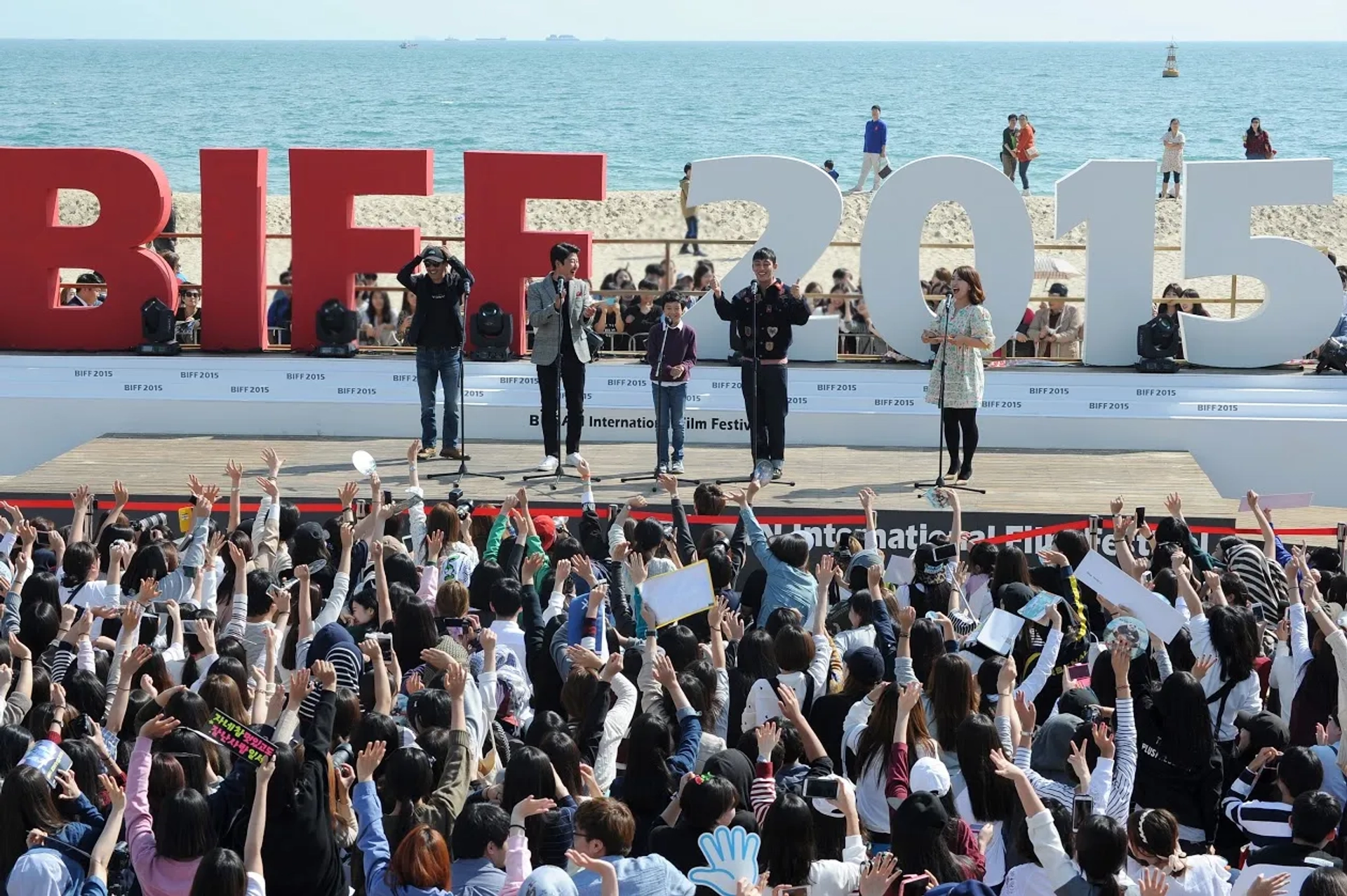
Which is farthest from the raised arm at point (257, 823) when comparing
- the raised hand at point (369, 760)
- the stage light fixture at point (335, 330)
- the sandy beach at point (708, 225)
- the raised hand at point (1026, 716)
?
the sandy beach at point (708, 225)

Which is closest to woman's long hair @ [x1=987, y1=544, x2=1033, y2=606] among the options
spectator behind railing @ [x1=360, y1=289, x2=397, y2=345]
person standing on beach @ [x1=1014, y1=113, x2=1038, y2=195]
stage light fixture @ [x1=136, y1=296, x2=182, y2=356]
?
stage light fixture @ [x1=136, y1=296, x2=182, y2=356]

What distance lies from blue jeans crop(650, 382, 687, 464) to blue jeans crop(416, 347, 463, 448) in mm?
1563

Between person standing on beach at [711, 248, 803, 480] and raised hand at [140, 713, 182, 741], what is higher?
person standing on beach at [711, 248, 803, 480]

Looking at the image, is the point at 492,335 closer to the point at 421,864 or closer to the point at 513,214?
the point at 513,214

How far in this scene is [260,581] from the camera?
8656 millimetres

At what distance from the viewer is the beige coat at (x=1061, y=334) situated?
18.4 meters

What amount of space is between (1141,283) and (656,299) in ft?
15.0

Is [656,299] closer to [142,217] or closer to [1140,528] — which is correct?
[142,217]

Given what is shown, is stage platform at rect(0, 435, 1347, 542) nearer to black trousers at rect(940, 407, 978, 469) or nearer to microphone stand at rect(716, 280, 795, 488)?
microphone stand at rect(716, 280, 795, 488)

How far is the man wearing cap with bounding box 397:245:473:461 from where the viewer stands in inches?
544

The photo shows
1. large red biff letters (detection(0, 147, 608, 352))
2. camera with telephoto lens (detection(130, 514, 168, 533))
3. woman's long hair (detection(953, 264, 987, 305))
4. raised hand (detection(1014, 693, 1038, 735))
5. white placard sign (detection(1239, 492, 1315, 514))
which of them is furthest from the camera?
large red biff letters (detection(0, 147, 608, 352))

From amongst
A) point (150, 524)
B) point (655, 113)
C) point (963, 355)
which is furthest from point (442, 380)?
point (655, 113)

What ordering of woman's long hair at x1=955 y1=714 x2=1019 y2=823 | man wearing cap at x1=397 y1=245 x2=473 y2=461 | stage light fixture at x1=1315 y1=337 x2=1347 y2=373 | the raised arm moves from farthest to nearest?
1. stage light fixture at x1=1315 y1=337 x2=1347 y2=373
2. man wearing cap at x1=397 y1=245 x2=473 y2=461
3. woman's long hair at x1=955 y1=714 x2=1019 y2=823
4. the raised arm

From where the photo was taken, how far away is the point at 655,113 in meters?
107
